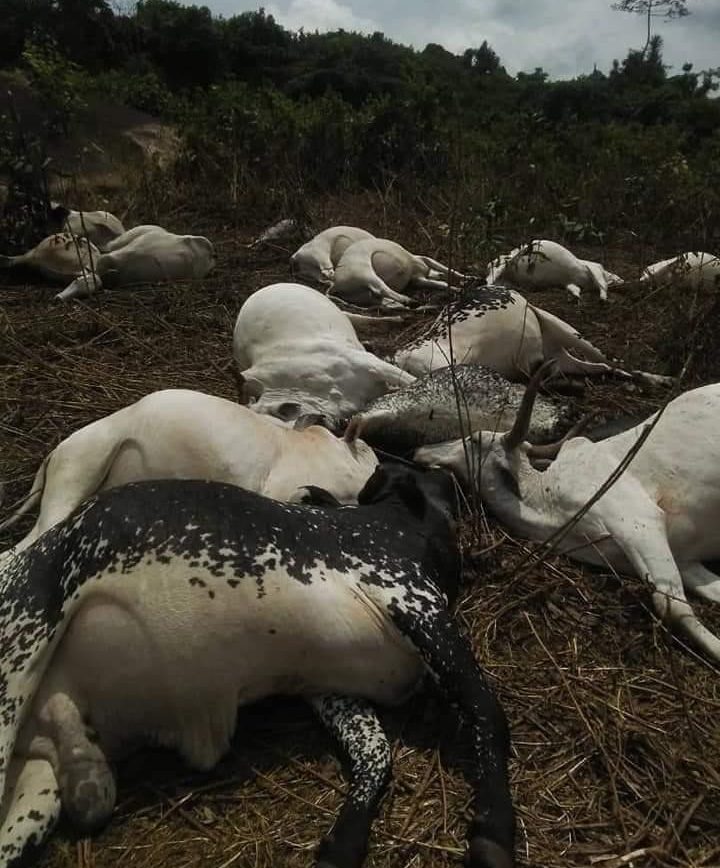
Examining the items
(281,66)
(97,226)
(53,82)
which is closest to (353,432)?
(97,226)

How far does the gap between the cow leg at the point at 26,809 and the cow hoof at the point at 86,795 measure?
0.11ft

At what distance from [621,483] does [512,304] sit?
87.9 inches

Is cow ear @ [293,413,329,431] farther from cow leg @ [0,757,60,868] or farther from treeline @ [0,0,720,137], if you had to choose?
treeline @ [0,0,720,137]

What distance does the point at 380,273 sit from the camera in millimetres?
7781

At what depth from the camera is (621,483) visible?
11.6ft

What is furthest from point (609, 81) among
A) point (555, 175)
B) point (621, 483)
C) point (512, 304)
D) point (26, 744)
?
point (26, 744)

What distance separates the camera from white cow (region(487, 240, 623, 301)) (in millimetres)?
7441

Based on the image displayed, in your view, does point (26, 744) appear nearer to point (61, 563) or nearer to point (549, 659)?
point (61, 563)

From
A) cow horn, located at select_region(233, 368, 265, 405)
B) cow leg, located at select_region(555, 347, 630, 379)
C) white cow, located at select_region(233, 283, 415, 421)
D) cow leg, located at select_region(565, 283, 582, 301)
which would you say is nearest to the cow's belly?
white cow, located at select_region(233, 283, 415, 421)

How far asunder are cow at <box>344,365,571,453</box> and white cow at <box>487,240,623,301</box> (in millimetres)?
3232

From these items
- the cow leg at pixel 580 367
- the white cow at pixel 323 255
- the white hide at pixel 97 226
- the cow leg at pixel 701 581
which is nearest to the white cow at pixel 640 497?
the cow leg at pixel 701 581

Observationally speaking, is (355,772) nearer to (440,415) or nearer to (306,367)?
(440,415)

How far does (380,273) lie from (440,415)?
3.83 m

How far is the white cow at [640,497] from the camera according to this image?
10.8ft
